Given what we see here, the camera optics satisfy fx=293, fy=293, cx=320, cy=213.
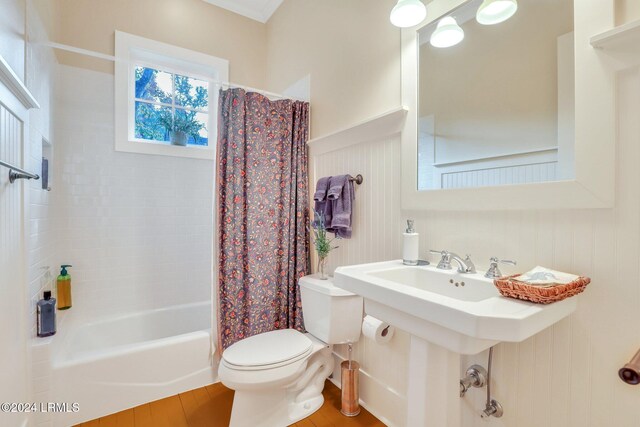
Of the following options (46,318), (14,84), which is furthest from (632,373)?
(46,318)

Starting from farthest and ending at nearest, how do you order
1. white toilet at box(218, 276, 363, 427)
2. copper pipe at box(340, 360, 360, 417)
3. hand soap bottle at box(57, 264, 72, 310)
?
hand soap bottle at box(57, 264, 72, 310)
copper pipe at box(340, 360, 360, 417)
white toilet at box(218, 276, 363, 427)

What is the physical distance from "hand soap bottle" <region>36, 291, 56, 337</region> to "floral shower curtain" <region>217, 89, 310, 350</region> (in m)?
0.84

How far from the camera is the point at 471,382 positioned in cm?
113

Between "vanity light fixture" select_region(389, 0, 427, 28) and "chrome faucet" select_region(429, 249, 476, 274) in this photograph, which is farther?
"vanity light fixture" select_region(389, 0, 427, 28)

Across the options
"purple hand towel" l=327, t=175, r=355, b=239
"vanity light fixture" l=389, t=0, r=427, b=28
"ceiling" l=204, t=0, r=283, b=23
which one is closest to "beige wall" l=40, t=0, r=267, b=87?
"ceiling" l=204, t=0, r=283, b=23

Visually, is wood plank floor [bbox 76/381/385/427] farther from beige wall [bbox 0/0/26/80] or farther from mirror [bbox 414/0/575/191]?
beige wall [bbox 0/0/26/80]

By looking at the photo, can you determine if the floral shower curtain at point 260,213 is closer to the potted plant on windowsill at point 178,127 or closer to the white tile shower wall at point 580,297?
the potted plant on windowsill at point 178,127

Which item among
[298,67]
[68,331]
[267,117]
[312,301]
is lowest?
[68,331]

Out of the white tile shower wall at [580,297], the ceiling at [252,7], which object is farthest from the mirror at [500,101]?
the ceiling at [252,7]

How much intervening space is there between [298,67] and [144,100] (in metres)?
1.27

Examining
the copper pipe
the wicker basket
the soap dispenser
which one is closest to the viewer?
the wicker basket

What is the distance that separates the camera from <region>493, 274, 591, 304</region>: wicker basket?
773mm

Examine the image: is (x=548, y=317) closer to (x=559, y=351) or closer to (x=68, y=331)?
(x=559, y=351)

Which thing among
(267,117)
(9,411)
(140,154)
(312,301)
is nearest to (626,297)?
(312,301)
